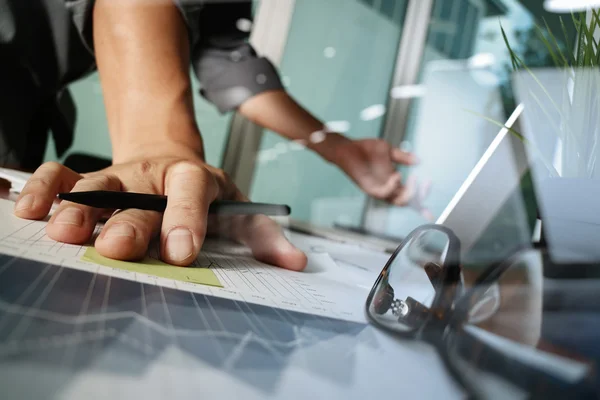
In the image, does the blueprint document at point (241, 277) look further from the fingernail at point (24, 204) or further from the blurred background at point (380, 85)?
the blurred background at point (380, 85)

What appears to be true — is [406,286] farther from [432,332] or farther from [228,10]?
[228,10]

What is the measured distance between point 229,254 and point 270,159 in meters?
0.81

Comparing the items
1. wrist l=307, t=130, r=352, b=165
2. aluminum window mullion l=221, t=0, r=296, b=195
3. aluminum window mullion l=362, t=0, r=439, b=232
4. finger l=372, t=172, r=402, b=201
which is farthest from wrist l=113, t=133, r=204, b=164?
aluminum window mullion l=362, t=0, r=439, b=232

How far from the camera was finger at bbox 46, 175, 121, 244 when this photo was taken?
0.24 m

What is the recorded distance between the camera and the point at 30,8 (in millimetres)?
423

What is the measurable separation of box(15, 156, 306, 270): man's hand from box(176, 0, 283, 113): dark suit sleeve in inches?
14.1

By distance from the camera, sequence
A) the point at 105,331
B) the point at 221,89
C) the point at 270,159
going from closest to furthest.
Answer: the point at 105,331 → the point at 221,89 → the point at 270,159

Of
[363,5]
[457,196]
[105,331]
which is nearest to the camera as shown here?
[105,331]

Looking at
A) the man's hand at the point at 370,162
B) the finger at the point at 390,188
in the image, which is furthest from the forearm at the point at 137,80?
the finger at the point at 390,188

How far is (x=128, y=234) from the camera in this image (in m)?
0.24

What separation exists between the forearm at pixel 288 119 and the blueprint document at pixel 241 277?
42 cm

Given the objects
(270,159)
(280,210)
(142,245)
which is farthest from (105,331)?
(270,159)

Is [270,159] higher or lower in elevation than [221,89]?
lower

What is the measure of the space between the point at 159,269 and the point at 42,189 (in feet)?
0.35
